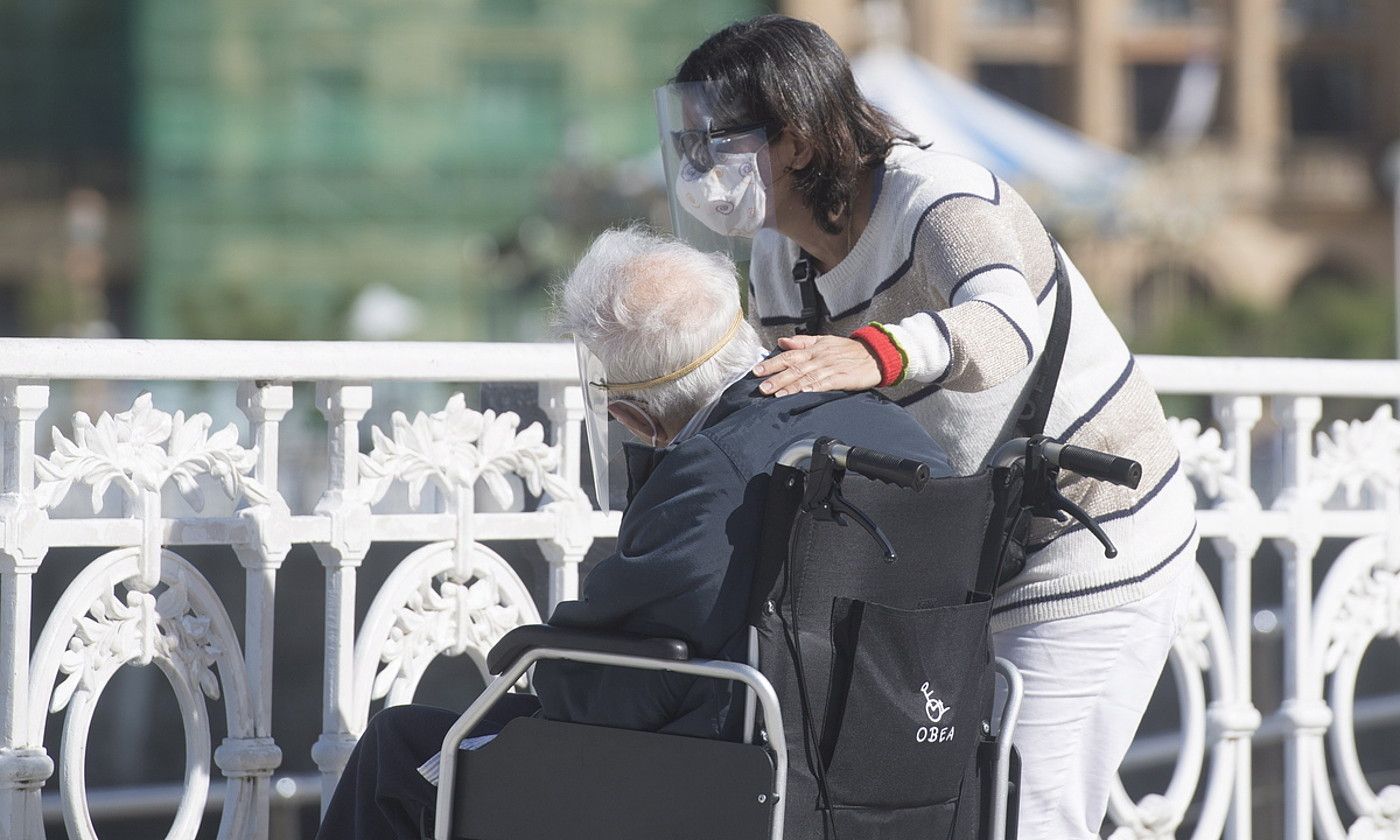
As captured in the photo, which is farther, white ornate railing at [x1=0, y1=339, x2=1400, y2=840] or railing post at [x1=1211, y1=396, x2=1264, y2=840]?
railing post at [x1=1211, y1=396, x2=1264, y2=840]

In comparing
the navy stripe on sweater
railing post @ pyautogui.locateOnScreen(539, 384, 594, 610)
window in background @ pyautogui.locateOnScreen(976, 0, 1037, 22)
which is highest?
window in background @ pyautogui.locateOnScreen(976, 0, 1037, 22)

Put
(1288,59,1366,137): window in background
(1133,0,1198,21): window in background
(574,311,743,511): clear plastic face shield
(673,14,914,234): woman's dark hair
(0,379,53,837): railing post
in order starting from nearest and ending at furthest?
(574,311,743,511): clear plastic face shield
(673,14,914,234): woman's dark hair
(0,379,53,837): railing post
(1133,0,1198,21): window in background
(1288,59,1366,137): window in background

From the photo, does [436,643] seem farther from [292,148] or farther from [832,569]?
[292,148]

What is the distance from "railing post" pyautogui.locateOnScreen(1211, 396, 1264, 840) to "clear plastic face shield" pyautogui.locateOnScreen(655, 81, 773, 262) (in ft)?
5.18

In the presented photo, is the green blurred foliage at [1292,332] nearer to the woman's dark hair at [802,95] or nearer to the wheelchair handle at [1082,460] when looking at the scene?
the woman's dark hair at [802,95]

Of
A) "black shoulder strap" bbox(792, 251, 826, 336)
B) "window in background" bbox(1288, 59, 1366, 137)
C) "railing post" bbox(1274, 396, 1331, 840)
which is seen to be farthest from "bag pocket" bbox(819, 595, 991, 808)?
"window in background" bbox(1288, 59, 1366, 137)

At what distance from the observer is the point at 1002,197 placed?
8.18 ft

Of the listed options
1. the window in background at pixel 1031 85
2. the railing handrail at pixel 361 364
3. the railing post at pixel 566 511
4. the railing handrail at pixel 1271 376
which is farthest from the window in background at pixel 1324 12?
the railing post at pixel 566 511

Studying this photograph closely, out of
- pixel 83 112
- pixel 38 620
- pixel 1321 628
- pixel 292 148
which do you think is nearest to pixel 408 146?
pixel 292 148

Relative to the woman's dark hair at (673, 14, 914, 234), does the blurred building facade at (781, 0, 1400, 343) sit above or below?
above

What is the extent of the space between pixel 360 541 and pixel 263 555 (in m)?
0.18

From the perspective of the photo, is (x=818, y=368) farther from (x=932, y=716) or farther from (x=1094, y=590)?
(x=1094, y=590)

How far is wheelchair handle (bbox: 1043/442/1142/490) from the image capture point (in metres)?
2.23

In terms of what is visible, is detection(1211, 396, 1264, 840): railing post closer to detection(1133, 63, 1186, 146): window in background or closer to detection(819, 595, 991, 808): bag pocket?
detection(819, 595, 991, 808): bag pocket
